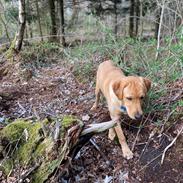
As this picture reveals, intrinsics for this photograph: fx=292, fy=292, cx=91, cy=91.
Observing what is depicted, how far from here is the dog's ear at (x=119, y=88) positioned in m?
3.86

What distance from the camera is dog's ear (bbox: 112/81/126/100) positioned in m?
3.86

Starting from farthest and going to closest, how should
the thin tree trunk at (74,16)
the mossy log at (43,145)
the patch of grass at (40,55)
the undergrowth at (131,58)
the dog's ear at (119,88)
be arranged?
the thin tree trunk at (74,16)
the patch of grass at (40,55)
the undergrowth at (131,58)
the dog's ear at (119,88)
the mossy log at (43,145)

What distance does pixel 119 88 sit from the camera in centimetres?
388

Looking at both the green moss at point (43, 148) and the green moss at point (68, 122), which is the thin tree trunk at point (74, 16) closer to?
the green moss at point (68, 122)

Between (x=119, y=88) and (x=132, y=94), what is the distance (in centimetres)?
20

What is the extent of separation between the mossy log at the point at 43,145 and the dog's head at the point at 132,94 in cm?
41

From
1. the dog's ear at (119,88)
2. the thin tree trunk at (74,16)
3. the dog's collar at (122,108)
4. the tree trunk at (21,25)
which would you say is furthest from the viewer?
the thin tree trunk at (74,16)

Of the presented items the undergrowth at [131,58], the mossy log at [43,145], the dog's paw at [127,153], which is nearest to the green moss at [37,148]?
the mossy log at [43,145]

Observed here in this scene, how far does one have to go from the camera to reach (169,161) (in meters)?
3.71

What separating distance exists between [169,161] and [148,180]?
0.37 metres

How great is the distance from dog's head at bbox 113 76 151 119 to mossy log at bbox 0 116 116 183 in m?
0.41

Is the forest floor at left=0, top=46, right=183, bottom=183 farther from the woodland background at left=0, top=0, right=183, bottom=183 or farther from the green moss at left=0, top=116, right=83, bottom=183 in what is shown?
the green moss at left=0, top=116, right=83, bottom=183

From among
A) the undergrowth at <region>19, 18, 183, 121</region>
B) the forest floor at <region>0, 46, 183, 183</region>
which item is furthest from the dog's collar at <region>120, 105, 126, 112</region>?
the undergrowth at <region>19, 18, 183, 121</region>

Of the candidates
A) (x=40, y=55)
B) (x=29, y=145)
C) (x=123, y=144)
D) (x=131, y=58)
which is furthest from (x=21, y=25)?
(x=123, y=144)
